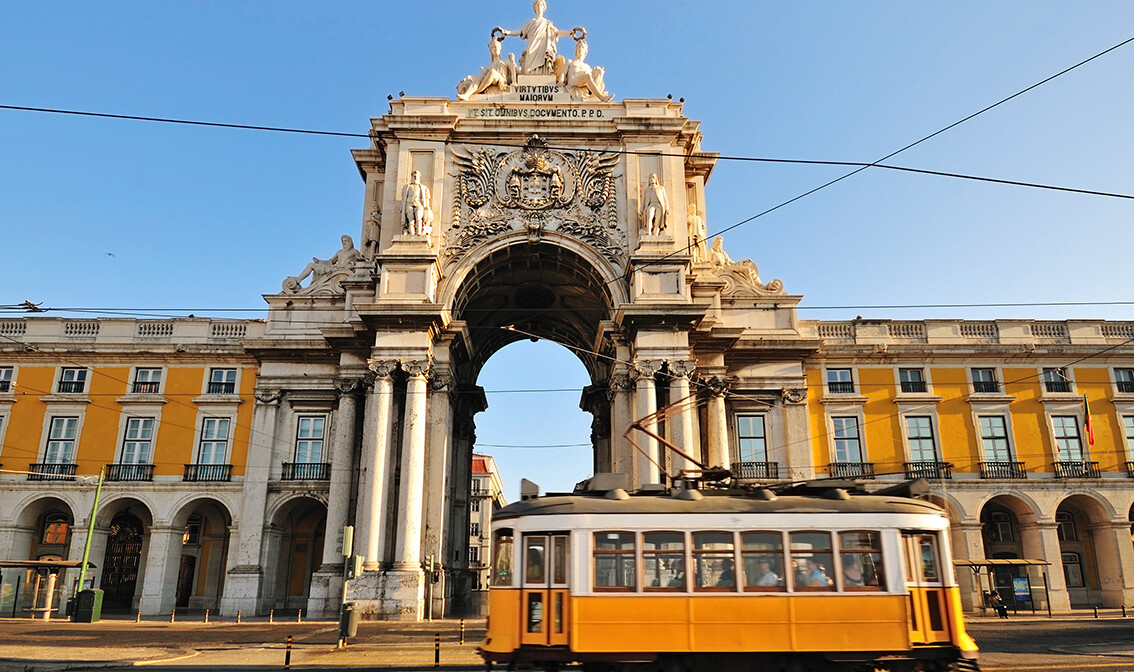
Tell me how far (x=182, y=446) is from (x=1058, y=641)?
36975 millimetres

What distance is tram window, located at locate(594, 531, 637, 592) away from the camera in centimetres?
1465

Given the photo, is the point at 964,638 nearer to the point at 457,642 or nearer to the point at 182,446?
the point at 457,642

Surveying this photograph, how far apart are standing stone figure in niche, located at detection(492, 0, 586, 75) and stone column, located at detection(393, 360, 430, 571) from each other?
16314 millimetres

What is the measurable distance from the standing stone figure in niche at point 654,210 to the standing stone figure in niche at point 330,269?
14.7m

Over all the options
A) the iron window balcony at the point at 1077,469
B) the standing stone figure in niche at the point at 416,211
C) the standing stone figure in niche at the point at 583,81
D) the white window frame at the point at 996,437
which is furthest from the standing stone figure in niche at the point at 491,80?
the iron window balcony at the point at 1077,469

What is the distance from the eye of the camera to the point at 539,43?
1598 inches

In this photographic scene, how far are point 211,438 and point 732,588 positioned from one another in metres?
32.6

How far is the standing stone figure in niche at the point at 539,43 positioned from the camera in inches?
1583

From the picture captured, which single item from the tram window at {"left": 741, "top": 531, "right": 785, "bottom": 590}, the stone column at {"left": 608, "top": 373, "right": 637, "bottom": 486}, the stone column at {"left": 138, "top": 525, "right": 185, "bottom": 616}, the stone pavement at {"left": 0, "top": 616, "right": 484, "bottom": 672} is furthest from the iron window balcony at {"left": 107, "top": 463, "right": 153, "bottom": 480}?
the tram window at {"left": 741, "top": 531, "right": 785, "bottom": 590}

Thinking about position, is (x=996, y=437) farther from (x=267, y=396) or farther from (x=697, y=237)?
(x=267, y=396)

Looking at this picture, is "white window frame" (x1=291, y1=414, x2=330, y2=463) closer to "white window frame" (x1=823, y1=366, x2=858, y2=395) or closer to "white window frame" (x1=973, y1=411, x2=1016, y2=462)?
"white window frame" (x1=823, y1=366, x2=858, y2=395)

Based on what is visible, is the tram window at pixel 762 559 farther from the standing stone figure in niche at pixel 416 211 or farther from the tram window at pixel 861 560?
the standing stone figure in niche at pixel 416 211

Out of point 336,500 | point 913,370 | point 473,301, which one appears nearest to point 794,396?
point 913,370

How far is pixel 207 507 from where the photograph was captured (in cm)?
4150
